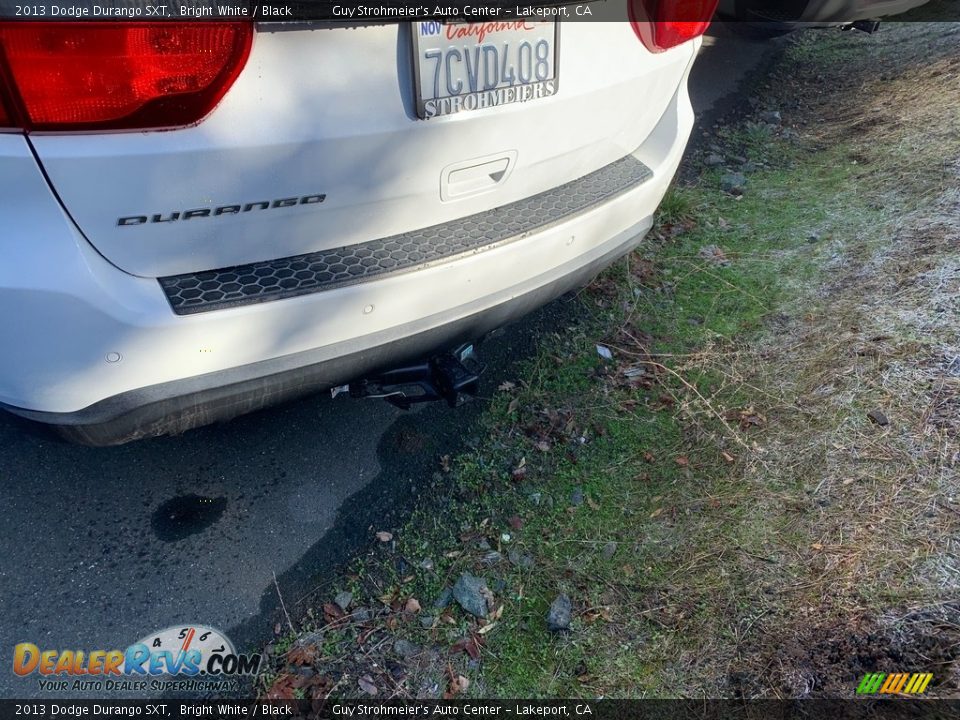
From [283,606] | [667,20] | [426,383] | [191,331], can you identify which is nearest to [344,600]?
[283,606]

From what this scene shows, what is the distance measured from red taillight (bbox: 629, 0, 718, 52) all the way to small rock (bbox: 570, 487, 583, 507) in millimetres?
1453

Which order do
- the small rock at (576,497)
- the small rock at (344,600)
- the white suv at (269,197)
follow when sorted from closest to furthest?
the white suv at (269,197) < the small rock at (344,600) < the small rock at (576,497)

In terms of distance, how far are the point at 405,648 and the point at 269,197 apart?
4.25 ft

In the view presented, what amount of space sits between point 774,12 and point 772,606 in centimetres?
436

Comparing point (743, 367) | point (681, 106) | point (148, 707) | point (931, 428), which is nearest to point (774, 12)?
point (681, 106)

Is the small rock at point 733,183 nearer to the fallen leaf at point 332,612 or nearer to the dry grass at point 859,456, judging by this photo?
the dry grass at point 859,456

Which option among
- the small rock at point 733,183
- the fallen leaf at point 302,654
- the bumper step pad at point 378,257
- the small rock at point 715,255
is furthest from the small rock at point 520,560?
the small rock at point 733,183

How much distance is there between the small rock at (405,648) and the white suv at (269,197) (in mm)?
774

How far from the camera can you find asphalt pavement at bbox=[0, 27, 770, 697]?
6.95 ft

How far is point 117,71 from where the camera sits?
4.60ft

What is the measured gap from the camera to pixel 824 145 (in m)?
4.59

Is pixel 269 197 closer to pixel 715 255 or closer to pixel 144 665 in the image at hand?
pixel 144 665

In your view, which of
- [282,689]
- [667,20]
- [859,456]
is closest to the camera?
[282,689]

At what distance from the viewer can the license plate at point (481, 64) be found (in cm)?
167
